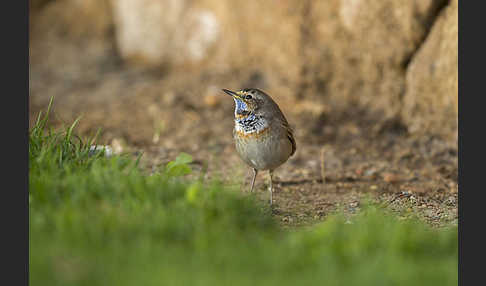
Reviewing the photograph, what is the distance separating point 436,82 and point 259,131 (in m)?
3.77

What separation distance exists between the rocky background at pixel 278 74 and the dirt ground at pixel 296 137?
3 cm

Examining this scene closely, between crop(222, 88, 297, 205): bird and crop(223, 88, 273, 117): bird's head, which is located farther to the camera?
crop(223, 88, 273, 117): bird's head

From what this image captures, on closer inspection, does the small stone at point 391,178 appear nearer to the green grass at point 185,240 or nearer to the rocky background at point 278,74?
the rocky background at point 278,74

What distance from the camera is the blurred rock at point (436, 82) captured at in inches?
377

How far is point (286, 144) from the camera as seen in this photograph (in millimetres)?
7430

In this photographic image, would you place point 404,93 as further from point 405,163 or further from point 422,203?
point 422,203

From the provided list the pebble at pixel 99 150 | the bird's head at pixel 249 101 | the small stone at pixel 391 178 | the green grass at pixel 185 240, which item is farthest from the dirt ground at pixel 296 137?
the green grass at pixel 185 240

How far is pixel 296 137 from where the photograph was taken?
10.2 m

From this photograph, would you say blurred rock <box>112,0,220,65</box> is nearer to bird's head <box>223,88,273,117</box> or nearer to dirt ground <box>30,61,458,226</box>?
dirt ground <box>30,61,458,226</box>

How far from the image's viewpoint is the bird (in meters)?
7.27

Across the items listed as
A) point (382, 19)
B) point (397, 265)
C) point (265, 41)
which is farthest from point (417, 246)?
point (265, 41)

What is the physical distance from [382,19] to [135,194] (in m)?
5.69

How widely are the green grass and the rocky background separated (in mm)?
3154

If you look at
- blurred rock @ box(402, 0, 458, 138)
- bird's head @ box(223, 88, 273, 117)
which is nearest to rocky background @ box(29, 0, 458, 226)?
blurred rock @ box(402, 0, 458, 138)
